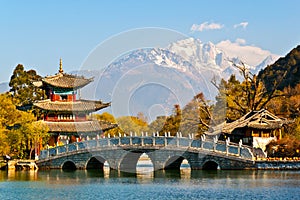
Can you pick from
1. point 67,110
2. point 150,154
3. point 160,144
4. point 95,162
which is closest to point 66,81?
point 67,110

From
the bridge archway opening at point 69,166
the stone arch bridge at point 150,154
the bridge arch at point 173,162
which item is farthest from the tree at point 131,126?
the bridge arch at point 173,162

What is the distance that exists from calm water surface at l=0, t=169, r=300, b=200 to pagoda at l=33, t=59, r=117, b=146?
1150 cm

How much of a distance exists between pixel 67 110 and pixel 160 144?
14335 millimetres

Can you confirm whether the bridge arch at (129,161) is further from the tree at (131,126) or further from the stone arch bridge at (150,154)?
the tree at (131,126)

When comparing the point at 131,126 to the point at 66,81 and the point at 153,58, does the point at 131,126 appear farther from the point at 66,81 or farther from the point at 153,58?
the point at 153,58

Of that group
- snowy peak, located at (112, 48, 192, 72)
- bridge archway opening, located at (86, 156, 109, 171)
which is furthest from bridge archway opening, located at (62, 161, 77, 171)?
snowy peak, located at (112, 48, 192, 72)

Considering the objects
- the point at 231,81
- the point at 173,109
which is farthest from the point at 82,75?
the point at 231,81

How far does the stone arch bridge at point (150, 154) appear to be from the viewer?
36.1m

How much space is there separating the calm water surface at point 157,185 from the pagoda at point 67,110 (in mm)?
11500

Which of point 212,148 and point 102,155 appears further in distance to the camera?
point 102,155

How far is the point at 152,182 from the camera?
105ft

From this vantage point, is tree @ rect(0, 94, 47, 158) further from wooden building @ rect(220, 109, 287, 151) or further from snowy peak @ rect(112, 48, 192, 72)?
wooden building @ rect(220, 109, 287, 151)

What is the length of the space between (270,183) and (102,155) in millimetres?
13960

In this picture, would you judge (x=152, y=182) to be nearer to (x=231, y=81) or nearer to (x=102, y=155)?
(x=102, y=155)
